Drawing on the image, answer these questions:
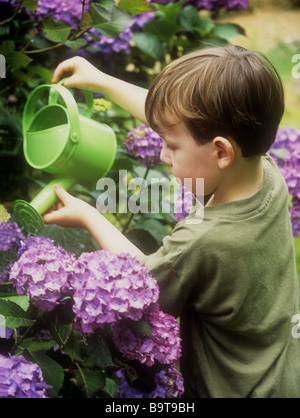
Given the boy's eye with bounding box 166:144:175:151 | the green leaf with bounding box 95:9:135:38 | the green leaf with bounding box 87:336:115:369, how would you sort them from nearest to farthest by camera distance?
1. the green leaf with bounding box 87:336:115:369
2. the boy's eye with bounding box 166:144:175:151
3. the green leaf with bounding box 95:9:135:38

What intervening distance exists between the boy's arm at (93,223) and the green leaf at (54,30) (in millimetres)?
552

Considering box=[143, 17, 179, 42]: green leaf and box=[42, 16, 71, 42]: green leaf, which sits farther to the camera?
box=[143, 17, 179, 42]: green leaf

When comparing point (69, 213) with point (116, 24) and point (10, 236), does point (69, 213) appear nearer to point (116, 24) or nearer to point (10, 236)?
point (10, 236)

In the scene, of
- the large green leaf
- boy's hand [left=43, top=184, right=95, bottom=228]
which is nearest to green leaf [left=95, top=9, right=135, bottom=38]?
the large green leaf

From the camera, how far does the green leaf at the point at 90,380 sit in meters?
1.37

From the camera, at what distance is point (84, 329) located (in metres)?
1.31

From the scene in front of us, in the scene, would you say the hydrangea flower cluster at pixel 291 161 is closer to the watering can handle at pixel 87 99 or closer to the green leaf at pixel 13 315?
the watering can handle at pixel 87 99

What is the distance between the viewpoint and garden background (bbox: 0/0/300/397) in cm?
136

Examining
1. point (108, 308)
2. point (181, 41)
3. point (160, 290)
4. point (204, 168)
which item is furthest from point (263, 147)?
point (181, 41)

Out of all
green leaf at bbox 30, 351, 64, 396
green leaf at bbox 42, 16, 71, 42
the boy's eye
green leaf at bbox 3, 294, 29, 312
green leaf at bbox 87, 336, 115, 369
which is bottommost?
green leaf at bbox 30, 351, 64, 396

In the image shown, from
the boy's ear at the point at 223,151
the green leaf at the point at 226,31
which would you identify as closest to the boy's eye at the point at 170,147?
the boy's ear at the point at 223,151

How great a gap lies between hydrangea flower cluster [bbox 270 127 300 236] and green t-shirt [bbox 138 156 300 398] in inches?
19.8

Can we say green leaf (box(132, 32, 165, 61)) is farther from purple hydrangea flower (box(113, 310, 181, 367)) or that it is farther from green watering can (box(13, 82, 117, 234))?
purple hydrangea flower (box(113, 310, 181, 367))

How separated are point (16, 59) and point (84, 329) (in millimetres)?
922
